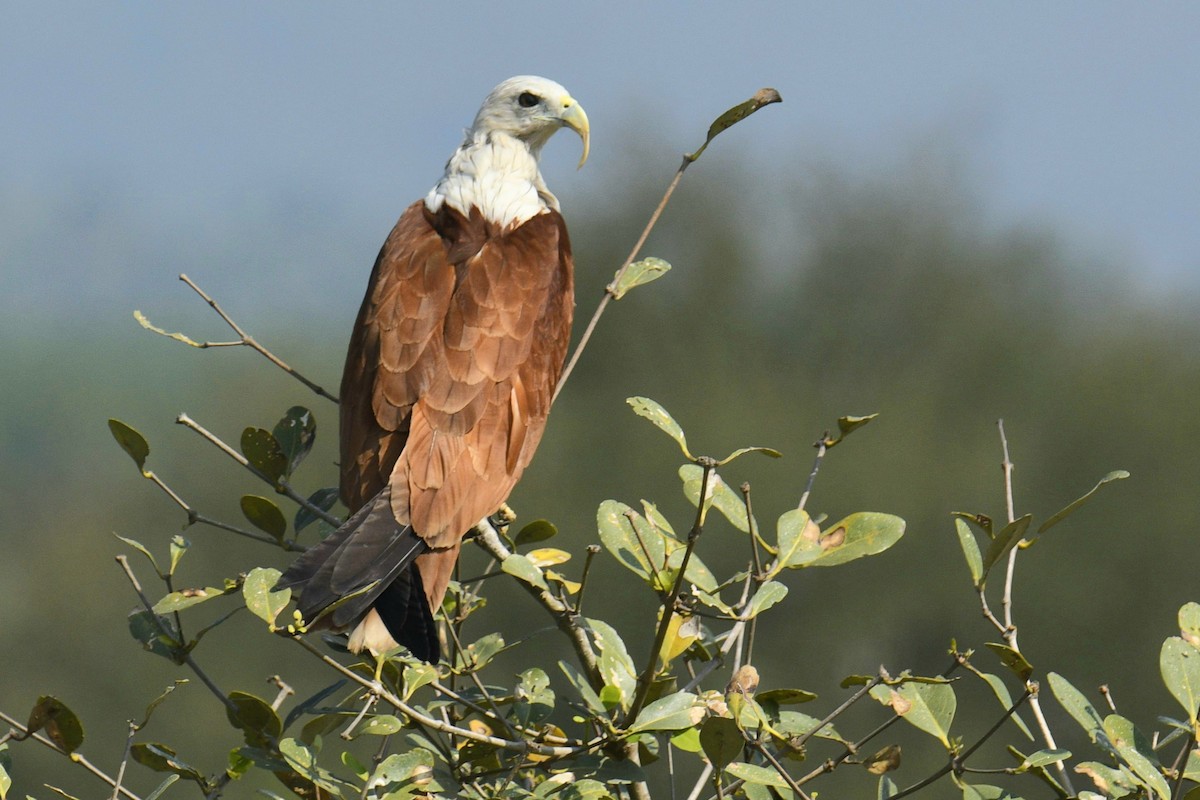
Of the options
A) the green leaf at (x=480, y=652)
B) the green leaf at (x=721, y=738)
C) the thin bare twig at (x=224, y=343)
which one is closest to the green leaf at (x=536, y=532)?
the green leaf at (x=480, y=652)

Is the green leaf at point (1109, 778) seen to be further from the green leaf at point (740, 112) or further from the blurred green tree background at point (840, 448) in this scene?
the blurred green tree background at point (840, 448)

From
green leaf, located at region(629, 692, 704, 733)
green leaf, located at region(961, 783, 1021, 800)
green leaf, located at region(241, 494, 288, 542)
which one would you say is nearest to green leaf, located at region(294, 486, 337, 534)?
green leaf, located at region(241, 494, 288, 542)

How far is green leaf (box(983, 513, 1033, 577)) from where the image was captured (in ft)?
Result: 6.23

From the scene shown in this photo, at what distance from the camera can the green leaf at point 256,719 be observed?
201 cm

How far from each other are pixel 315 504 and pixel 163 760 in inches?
25.3

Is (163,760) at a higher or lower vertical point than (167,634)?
lower

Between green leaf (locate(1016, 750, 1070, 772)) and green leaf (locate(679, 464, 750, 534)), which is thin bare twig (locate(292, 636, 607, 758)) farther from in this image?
green leaf (locate(1016, 750, 1070, 772))

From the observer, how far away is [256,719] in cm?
202

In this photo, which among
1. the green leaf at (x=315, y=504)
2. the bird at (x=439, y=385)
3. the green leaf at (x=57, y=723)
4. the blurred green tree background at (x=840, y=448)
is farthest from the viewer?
the blurred green tree background at (x=840, y=448)

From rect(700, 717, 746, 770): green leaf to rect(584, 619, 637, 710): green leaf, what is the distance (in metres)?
0.16

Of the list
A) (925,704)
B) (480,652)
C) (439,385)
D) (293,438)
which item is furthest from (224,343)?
(925,704)

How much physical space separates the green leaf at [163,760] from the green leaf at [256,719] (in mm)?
147

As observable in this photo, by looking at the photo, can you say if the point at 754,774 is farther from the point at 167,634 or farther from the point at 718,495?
the point at 167,634

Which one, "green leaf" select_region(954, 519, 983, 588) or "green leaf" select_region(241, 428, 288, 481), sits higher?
"green leaf" select_region(954, 519, 983, 588)
